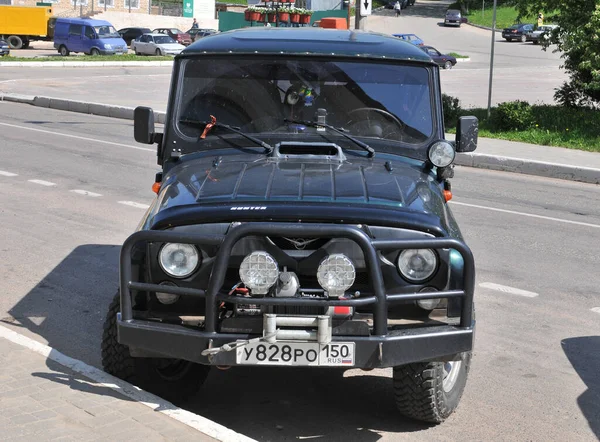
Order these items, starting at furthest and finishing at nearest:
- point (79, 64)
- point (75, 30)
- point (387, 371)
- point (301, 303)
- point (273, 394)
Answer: point (75, 30), point (79, 64), point (387, 371), point (273, 394), point (301, 303)

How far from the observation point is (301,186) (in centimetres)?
499

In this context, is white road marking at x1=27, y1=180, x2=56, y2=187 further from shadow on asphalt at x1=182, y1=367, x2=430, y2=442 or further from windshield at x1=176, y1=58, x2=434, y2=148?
shadow on asphalt at x1=182, y1=367, x2=430, y2=442

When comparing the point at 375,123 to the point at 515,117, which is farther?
the point at 515,117


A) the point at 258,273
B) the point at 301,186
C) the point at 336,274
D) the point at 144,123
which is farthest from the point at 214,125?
the point at 336,274

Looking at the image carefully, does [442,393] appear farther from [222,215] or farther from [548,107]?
[548,107]

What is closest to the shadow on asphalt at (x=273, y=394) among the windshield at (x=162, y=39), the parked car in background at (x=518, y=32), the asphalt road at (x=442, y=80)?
the asphalt road at (x=442, y=80)

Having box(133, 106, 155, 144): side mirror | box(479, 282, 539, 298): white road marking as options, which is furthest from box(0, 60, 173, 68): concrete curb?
box(133, 106, 155, 144): side mirror

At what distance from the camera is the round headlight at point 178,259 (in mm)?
4715

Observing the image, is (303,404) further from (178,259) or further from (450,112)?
(450,112)

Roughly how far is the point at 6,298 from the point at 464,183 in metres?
8.50

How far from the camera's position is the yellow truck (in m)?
55.1

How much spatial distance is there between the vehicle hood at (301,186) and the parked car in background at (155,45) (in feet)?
157

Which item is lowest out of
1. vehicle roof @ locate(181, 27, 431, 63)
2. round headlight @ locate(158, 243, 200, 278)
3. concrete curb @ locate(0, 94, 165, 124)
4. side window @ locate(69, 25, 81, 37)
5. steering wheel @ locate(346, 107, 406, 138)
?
concrete curb @ locate(0, 94, 165, 124)

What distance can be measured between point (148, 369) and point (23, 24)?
179 ft
